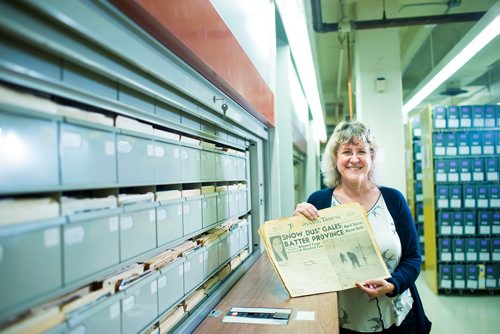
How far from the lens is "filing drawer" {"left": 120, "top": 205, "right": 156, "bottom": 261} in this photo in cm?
70

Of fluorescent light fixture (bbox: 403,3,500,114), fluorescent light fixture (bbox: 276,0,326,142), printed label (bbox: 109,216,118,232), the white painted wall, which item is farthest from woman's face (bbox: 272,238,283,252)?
the white painted wall

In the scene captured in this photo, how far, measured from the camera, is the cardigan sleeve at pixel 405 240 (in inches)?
52.6

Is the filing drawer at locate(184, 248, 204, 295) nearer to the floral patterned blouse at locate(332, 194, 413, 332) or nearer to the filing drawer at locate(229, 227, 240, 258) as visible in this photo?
the filing drawer at locate(229, 227, 240, 258)

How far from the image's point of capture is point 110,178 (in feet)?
2.19

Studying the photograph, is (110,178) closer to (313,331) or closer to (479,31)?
(313,331)

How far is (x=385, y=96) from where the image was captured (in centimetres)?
495

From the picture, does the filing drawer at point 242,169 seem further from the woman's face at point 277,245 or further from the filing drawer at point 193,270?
the filing drawer at point 193,270

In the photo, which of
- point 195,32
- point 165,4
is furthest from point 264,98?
point 165,4

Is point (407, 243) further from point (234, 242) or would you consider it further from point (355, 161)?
point (234, 242)

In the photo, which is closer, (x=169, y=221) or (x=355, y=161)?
(x=169, y=221)

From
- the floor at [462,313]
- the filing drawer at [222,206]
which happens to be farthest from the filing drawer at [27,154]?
the floor at [462,313]

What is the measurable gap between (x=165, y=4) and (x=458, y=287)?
4606mm

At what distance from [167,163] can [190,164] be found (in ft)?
0.51

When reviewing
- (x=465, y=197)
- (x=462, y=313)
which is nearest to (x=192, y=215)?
(x=462, y=313)
